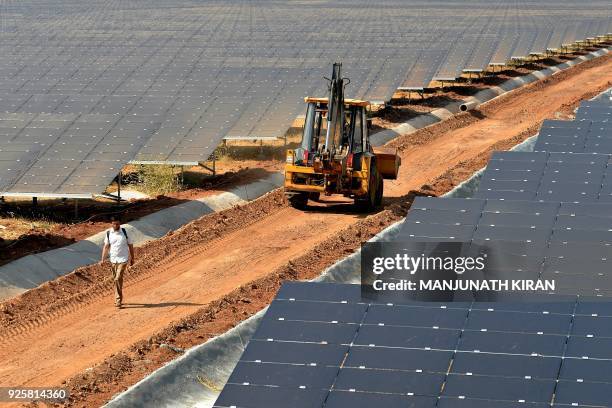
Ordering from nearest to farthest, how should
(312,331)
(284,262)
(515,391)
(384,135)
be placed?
(515,391) < (312,331) < (284,262) < (384,135)

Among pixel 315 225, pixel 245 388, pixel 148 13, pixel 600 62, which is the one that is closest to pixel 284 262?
pixel 315 225

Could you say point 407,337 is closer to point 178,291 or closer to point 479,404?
point 479,404

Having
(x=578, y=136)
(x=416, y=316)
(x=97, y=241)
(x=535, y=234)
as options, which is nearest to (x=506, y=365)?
(x=416, y=316)

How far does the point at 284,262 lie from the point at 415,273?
26.5 ft

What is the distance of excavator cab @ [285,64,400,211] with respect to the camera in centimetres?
2905

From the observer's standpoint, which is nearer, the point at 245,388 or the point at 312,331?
the point at 245,388

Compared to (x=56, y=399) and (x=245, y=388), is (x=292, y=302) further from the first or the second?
(x=56, y=399)

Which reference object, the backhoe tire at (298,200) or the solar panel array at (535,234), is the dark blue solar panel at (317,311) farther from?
the backhoe tire at (298,200)

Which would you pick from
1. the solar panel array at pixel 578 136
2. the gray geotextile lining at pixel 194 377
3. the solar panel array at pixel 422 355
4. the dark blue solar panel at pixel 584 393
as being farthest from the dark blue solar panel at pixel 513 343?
the solar panel array at pixel 578 136

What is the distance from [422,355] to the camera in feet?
47.8

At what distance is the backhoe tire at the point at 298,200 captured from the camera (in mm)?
30531

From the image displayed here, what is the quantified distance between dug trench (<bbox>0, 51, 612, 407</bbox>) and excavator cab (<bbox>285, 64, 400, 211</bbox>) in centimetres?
91

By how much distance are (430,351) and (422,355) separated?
0.14 meters

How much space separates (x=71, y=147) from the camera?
95.7 ft
